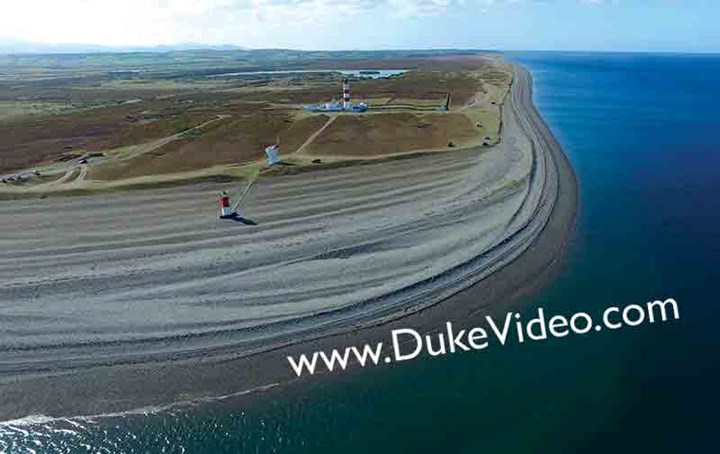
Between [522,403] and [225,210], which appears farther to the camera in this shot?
[225,210]

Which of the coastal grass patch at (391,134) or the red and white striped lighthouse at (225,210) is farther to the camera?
the coastal grass patch at (391,134)

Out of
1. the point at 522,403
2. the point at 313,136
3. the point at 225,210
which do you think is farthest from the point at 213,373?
the point at 313,136

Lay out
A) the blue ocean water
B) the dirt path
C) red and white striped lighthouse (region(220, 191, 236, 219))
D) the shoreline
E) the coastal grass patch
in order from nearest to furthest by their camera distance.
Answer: the blue ocean water, the shoreline, red and white striped lighthouse (region(220, 191, 236, 219)), the dirt path, the coastal grass patch

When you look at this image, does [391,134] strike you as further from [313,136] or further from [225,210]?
[225,210]

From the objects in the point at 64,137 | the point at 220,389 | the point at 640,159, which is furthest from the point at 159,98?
the point at 220,389

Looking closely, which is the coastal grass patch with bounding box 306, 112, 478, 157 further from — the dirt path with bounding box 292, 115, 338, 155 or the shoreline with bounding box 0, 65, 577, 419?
the shoreline with bounding box 0, 65, 577, 419

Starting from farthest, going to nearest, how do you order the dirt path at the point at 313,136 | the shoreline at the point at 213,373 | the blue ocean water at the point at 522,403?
1. the dirt path at the point at 313,136
2. the shoreline at the point at 213,373
3. the blue ocean water at the point at 522,403

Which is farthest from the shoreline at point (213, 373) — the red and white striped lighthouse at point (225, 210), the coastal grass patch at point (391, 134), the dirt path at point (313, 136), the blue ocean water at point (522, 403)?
the dirt path at point (313, 136)

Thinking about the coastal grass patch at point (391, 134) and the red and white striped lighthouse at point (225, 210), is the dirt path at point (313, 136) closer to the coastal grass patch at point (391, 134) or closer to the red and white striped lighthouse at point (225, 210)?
the coastal grass patch at point (391, 134)

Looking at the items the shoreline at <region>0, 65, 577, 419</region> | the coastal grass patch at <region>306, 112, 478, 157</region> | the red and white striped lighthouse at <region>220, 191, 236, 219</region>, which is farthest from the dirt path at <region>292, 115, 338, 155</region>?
the shoreline at <region>0, 65, 577, 419</region>

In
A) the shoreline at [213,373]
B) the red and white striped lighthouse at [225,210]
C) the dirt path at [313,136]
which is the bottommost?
the shoreline at [213,373]

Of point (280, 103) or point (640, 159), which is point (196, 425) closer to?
point (640, 159)
